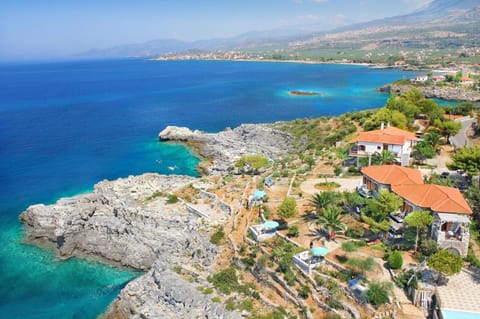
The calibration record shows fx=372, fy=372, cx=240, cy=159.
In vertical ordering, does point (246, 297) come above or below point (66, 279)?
above

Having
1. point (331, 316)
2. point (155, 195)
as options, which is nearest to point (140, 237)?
point (155, 195)

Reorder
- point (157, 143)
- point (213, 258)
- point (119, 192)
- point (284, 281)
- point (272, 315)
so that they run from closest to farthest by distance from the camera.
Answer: point (272, 315) < point (284, 281) < point (213, 258) < point (119, 192) < point (157, 143)

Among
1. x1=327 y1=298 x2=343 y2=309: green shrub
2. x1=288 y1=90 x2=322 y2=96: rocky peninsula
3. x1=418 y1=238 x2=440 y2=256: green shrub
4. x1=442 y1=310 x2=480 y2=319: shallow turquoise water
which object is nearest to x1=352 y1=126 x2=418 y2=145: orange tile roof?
x1=418 y1=238 x2=440 y2=256: green shrub

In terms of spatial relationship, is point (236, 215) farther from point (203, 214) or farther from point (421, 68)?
point (421, 68)

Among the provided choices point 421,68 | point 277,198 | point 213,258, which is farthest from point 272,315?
point 421,68

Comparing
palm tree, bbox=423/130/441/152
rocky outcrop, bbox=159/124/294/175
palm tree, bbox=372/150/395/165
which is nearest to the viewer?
palm tree, bbox=372/150/395/165

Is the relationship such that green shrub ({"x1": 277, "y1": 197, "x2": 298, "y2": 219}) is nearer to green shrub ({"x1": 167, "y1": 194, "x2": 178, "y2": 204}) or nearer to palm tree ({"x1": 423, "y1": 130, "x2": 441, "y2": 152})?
green shrub ({"x1": 167, "y1": 194, "x2": 178, "y2": 204})
